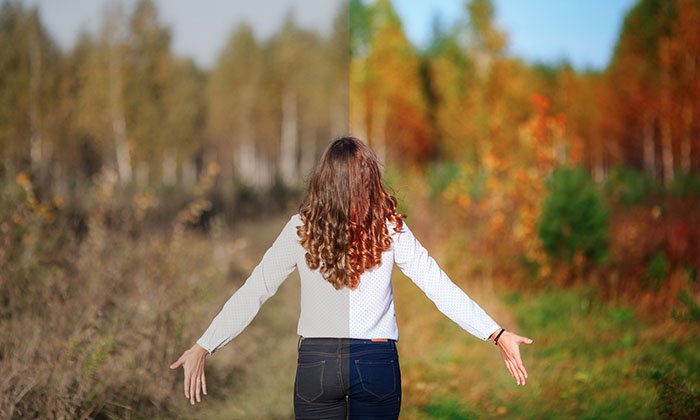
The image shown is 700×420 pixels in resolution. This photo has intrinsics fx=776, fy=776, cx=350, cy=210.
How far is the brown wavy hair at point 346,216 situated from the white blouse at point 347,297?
0.13 feet

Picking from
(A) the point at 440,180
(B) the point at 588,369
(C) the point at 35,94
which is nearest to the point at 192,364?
(B) the point at 588,369

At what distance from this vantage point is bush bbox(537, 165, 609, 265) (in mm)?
9453

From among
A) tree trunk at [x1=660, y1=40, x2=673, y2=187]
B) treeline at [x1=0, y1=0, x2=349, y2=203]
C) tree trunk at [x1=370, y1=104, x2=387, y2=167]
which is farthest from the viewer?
tree trunk at [x1=370, y1=104, x2=387, y2=167]

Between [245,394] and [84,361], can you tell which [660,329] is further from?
[84,361]

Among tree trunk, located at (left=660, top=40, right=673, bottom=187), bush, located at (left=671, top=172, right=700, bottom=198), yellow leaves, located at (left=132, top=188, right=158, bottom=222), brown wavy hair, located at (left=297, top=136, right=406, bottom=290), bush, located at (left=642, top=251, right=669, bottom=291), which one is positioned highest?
tree trunk, located at (left=660, top=40, right=673, bottom=187)

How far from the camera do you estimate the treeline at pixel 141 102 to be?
377 inches

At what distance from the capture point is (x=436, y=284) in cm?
286

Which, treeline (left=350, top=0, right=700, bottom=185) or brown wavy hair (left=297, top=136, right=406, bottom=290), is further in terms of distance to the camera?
treeline (left=350, top=0, right=700, bottom=185)

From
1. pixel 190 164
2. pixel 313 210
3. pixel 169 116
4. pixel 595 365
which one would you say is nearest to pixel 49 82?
pixel 169 116

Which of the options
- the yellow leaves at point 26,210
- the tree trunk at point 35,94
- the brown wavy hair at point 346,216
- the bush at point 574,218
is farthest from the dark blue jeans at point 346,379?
the tree trunk at point 35,94

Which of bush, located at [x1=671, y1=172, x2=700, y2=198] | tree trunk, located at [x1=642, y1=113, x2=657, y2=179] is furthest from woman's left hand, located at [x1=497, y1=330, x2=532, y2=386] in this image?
tree trunk, located at [x1=642, y1=113, x2=657, y2=179]

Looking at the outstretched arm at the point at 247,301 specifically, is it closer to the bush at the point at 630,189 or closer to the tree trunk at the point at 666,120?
the bush at the point at 630,189

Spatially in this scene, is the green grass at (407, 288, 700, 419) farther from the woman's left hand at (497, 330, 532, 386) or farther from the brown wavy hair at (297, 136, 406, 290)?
the brown wavy hair at (297, 136, 406, 290)

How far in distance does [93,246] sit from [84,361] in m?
2.63
